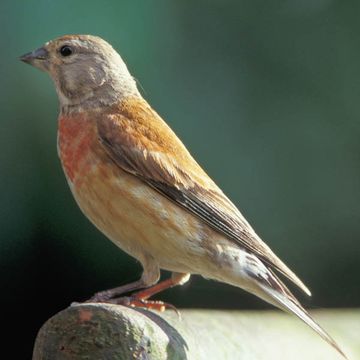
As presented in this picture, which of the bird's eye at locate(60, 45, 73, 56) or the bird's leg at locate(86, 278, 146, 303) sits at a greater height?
the bird's eye at locate(60, 45, 73, 56)

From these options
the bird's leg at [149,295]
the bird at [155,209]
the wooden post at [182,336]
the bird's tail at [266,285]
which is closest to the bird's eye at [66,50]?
the bird at [155,209]

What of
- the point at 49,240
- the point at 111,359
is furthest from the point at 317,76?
the point at 111,359

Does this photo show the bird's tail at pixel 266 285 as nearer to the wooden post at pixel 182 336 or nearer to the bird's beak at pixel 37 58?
the wooden post at pixel 182 336

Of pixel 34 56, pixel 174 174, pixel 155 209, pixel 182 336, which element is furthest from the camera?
pixel 34 56

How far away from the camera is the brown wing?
4141 millimetres

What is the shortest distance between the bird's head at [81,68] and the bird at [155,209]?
0.49ft

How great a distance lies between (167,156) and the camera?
4227 mm

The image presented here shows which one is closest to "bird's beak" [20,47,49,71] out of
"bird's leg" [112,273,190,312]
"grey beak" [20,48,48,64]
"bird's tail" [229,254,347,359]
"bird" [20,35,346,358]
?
"grey beak" [20,48,48,64]

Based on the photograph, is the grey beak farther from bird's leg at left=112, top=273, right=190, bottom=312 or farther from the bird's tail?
the bird's tail

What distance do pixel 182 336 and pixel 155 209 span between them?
2.84ft

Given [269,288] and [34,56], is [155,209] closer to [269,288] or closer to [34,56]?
[269,288]

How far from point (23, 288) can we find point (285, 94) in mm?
1829

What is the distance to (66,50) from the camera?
4.54 m

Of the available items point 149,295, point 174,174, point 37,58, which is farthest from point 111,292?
point 37,58
